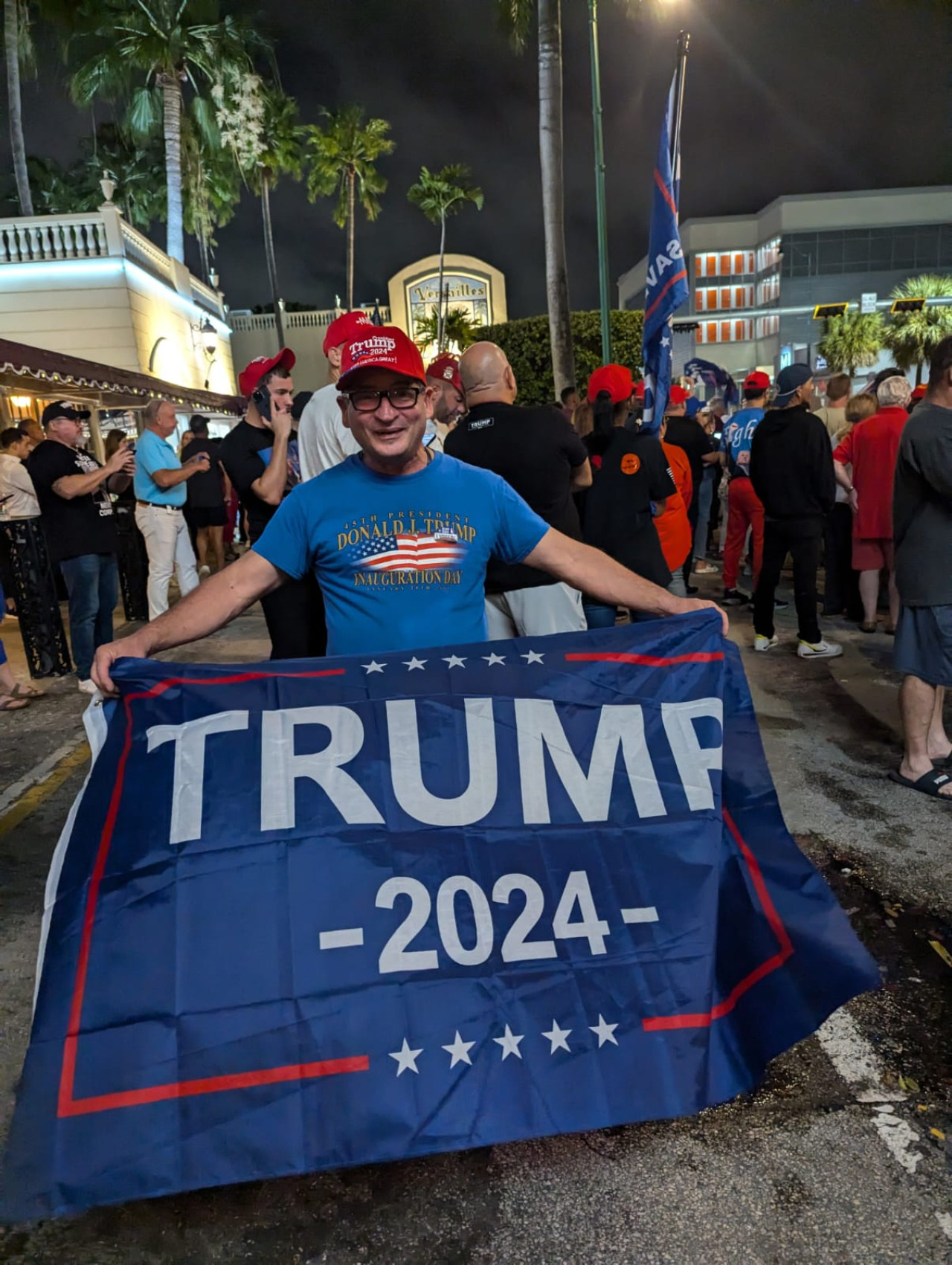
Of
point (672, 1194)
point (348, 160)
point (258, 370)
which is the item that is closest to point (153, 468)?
point (258, 370)

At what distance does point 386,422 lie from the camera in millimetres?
2359

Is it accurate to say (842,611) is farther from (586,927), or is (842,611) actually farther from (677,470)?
(586,927)

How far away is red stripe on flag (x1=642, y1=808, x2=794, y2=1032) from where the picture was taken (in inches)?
79.1

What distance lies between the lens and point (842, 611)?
8234 mm

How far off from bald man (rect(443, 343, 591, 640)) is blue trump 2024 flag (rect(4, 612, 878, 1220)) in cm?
146

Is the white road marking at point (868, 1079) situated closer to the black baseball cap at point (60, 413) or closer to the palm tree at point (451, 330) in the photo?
the black baseball cap at point (60, 413)

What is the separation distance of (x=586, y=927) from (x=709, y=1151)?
2.19 ft

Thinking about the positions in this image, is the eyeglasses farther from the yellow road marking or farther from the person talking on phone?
the yellow road marking

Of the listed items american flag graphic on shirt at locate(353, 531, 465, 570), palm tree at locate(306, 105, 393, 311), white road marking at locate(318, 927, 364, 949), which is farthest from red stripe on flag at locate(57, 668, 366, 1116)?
palm tree at locate(306, 105, 393, 311)

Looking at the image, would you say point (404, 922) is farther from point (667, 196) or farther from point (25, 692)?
point (667, 196)

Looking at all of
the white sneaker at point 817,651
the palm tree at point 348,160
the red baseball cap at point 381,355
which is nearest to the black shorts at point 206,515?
the white sneaker at point 817,651

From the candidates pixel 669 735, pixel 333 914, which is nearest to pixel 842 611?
pixel 669 735

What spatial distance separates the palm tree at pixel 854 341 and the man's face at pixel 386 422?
61.1m

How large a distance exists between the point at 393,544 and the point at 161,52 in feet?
104
